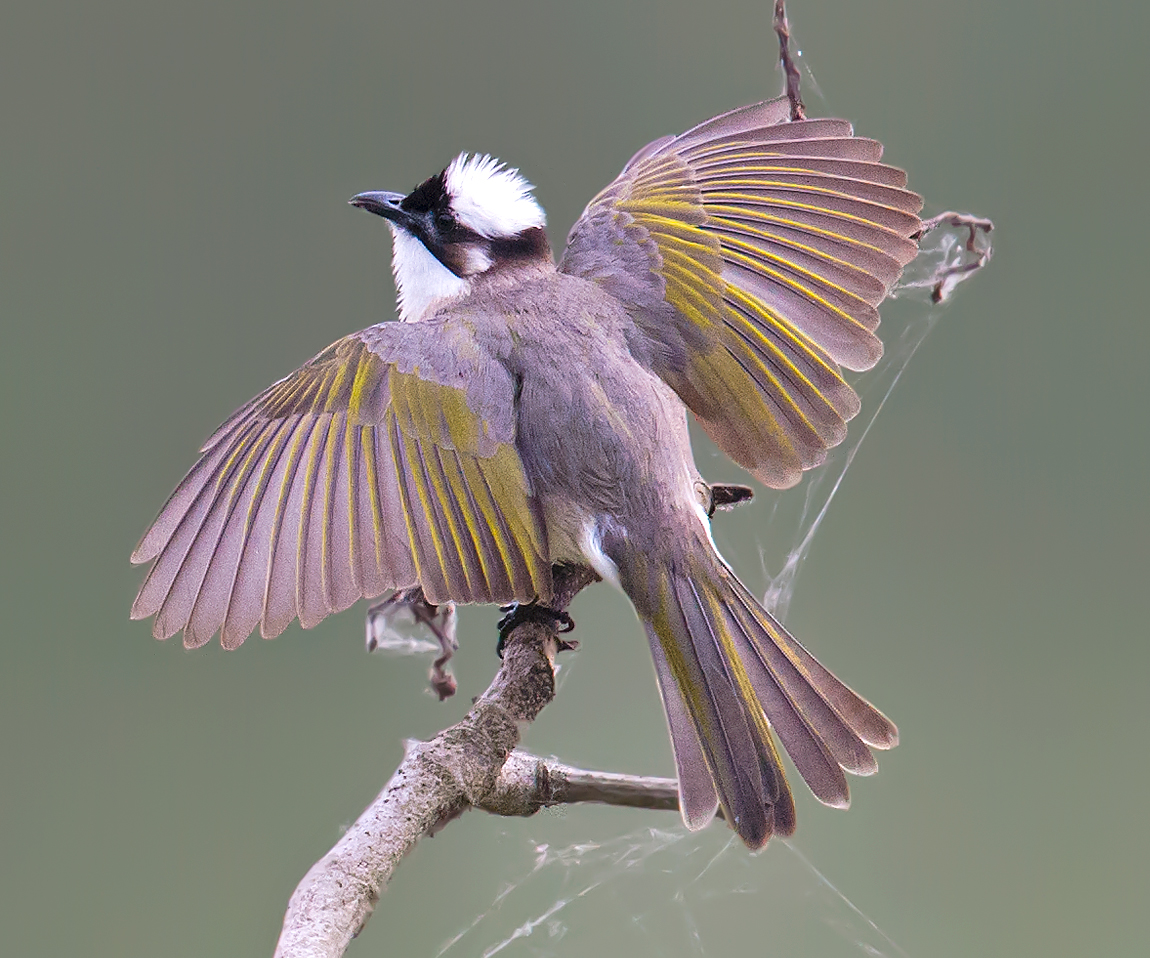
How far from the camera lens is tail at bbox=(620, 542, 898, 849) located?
120 cm

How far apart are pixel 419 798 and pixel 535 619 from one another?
0.34 m

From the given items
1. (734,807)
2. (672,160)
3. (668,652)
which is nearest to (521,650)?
(668,652)

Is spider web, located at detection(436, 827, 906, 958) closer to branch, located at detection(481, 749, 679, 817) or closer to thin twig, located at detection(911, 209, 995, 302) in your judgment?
branch, located at detection(481, 749, 679, 817)

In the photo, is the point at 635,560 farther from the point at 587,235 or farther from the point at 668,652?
the point at 587,235

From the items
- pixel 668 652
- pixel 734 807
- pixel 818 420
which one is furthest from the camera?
pixel 818 420

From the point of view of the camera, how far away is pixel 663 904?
1.43 meters

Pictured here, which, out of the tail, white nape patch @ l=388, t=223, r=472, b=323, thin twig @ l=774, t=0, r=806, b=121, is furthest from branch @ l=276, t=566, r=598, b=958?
thin twig @ l=774, t=0, r=806, b=121

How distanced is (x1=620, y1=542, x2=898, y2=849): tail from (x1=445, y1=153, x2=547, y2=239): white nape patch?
0.55 meters

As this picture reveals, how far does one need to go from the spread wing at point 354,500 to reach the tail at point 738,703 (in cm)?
16

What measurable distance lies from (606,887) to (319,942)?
62 cm

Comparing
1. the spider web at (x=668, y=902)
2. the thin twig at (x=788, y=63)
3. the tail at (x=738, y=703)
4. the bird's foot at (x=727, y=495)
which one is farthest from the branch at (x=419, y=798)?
the thin twig at (x=788, y=63)

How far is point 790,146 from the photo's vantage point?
181 centimetres

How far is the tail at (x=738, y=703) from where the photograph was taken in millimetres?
1202

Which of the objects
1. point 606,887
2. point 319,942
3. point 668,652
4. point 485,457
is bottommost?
point 606,887
